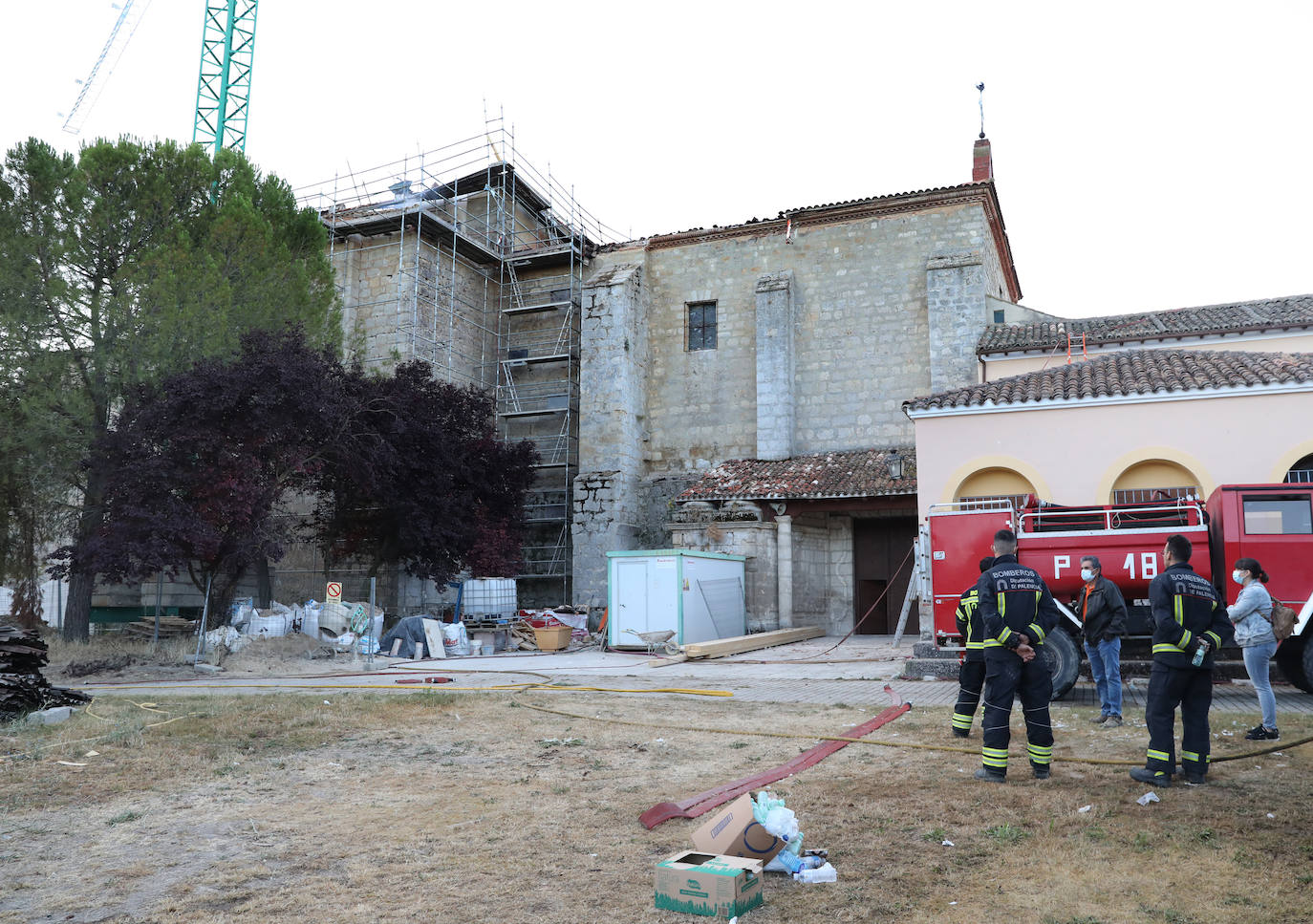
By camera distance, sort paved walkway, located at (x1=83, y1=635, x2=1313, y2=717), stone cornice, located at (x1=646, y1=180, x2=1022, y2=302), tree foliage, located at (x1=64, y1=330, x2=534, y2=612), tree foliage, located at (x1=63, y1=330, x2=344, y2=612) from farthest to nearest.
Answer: stone cornice, located at (x1=646, y1=180, x2=1022, y2=302) → tree foliage, located at (x1=64, y1=330, x2=534, y2=612) → tree foliage, located at (x1=63, y1=330, x2=344, y2=612) → paved walkway, located at (x1=83, y1=635, x2=1313, y2=717)

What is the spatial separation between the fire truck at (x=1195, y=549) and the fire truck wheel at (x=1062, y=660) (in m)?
0.01

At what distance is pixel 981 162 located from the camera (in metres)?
27.5

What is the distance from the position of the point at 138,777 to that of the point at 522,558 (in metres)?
19.6

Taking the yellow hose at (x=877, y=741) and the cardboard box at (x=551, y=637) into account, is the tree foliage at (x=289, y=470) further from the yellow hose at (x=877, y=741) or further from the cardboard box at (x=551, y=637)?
the yellow hose at (x=877, y=741)

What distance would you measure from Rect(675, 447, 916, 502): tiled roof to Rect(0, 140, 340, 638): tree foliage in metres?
11.8

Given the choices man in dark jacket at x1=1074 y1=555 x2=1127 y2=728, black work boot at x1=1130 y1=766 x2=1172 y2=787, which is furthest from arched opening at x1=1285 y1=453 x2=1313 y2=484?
black work boot at x1=1130 y1=766 x2=1172 y2=787

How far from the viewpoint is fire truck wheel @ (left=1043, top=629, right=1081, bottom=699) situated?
414 inches

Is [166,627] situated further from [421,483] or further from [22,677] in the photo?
[22,677]

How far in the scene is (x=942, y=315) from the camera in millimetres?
25016

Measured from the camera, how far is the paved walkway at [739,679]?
443 inches

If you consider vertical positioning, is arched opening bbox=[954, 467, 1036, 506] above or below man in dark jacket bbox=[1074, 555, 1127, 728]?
above

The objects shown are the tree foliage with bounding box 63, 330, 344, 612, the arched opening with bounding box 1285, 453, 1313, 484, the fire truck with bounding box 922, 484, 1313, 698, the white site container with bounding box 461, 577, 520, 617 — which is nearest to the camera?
the fire truck with bounding box 922, 484, 1313, 698

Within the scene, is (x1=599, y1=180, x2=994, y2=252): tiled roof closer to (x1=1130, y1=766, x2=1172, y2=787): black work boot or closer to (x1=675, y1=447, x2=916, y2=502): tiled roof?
(x1=675, y1=447, x2=916, y2=502): tiled roof

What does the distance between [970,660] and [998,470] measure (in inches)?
408
